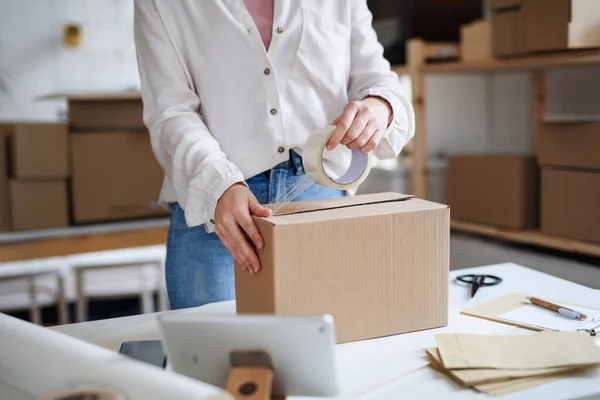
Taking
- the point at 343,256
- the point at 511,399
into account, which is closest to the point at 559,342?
the point at 511,399

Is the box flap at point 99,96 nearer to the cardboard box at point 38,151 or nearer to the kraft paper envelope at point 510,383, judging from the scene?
the cardboard box at point 38,151

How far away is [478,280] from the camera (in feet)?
4.17

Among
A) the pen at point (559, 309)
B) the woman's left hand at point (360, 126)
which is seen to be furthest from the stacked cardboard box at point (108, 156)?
the pen at point (559, 309)

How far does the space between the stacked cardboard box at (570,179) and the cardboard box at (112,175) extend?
1.39 m

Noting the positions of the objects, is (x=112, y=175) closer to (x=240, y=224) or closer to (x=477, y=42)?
(x=477, y=42)

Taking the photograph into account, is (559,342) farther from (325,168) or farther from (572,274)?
(572,274)

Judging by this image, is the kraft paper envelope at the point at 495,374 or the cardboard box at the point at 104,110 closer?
the kraft paper envelope at the point at 495,374

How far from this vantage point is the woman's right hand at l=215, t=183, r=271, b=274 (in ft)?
3.09

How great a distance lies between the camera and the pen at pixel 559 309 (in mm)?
1040

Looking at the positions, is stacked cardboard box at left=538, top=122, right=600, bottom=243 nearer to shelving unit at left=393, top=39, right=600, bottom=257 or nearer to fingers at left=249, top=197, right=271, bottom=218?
shelving unit at left=393, top=39, right=600, bottom=257

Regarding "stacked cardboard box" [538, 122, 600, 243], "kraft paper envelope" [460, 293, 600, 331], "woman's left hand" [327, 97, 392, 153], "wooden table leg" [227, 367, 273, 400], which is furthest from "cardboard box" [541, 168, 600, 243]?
"wooden table leg" [227, 367, 273, 400]

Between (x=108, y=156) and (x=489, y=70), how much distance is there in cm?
154

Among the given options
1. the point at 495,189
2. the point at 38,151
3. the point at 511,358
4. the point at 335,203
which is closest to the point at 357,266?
the point at 335,203

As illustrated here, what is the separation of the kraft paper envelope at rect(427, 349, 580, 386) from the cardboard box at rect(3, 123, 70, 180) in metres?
2.04
